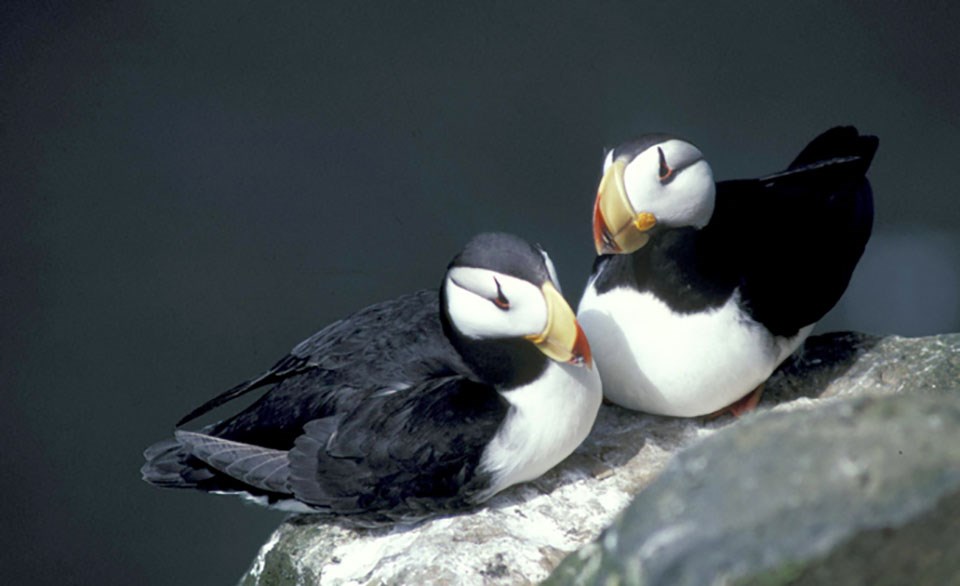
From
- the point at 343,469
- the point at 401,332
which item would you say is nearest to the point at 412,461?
the point at 343,469

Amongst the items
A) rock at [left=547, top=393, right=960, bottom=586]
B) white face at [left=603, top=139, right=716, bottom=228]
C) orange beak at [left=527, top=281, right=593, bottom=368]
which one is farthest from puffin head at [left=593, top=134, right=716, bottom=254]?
rock at [left=547, top=393, right=960, bottom=586]

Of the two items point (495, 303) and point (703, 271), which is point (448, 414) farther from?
point (703, 271)

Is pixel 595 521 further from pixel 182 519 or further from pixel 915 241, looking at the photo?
pixel 915 241

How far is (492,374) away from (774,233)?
71 cm

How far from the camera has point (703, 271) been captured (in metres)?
2.51

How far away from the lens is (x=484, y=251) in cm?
224

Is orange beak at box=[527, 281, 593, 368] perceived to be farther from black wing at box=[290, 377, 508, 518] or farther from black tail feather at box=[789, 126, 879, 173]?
black tail feather at box=[789, 126, 879, 173]

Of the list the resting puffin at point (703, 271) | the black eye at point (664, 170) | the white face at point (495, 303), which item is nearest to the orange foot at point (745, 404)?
the resting puffin at point (703, 271)

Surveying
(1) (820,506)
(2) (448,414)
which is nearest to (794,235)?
(2) (448,414)

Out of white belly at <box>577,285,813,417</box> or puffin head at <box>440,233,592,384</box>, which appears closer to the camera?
puffin head at <box>440,233,592,384</box>

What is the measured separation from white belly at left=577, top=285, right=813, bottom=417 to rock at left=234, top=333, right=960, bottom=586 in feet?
0.38

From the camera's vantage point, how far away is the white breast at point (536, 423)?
2.34m

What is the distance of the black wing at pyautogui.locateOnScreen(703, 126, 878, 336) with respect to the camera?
8.39ft

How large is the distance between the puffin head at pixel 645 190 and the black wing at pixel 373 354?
0.40 metres
